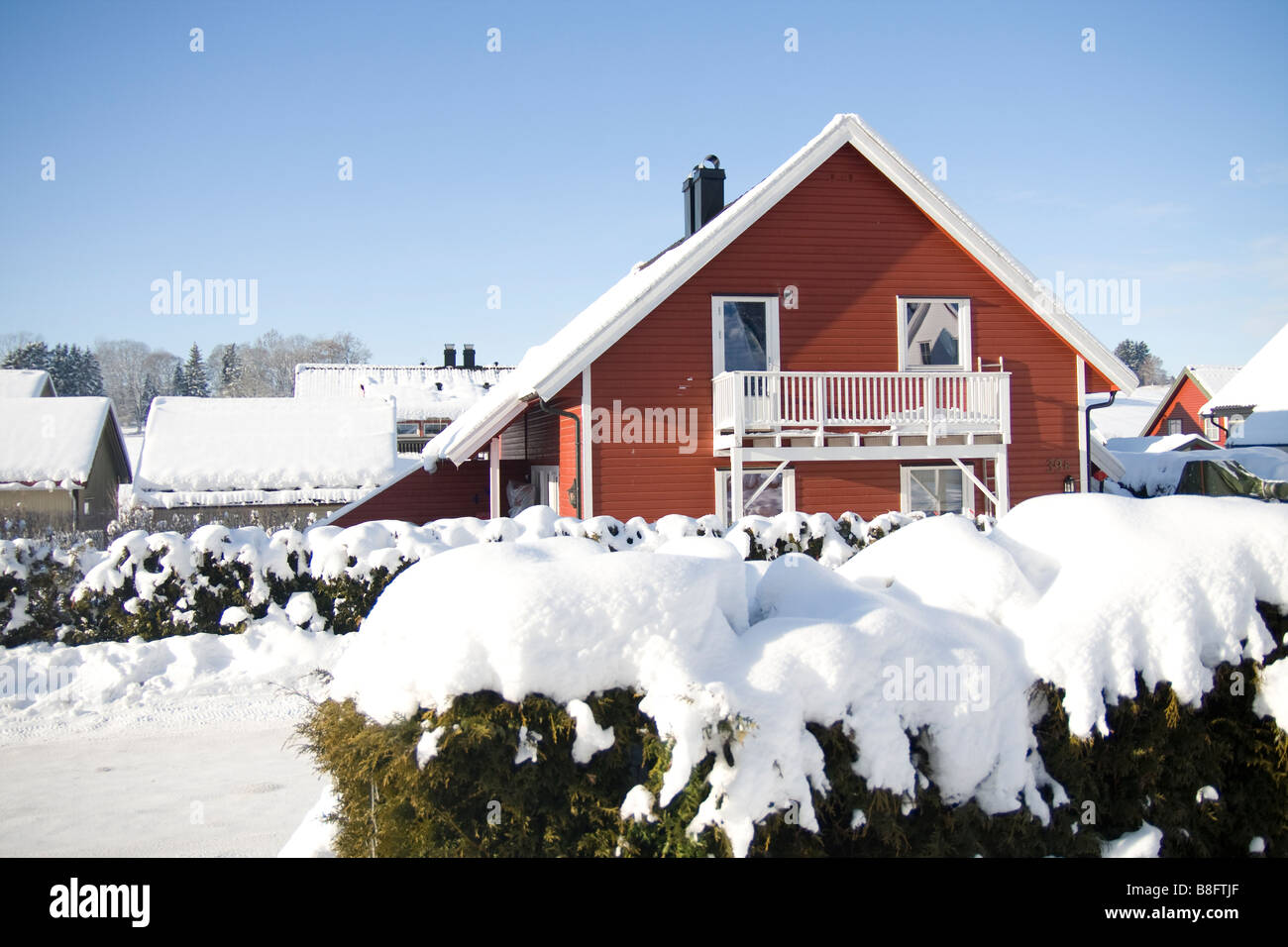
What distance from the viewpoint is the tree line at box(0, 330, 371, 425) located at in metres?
83.8

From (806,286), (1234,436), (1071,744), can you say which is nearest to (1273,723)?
(1071,744)

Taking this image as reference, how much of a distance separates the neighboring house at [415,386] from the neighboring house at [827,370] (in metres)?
32.1

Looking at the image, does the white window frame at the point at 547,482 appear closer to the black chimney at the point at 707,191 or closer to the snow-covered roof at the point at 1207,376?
the black chimney at the point at 707,191

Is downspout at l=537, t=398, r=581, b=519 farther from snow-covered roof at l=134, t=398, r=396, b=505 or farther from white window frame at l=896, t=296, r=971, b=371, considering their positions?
snow-covered roof at l=134, t=398, r=396, b=505

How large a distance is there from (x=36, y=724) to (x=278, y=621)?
2377 mm

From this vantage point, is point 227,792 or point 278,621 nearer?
point 227,792

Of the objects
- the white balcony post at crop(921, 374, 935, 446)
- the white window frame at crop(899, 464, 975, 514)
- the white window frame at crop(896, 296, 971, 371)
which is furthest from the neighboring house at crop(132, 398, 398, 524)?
the white balcony post at crop(921, 374, 935, 446)

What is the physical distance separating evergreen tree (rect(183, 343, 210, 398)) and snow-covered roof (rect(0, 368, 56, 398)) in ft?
192

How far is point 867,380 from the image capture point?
14.8 m

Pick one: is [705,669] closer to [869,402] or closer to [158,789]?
[158,789]

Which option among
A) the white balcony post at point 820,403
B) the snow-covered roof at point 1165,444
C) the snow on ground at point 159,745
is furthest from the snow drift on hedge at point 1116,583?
the snow-covered roof at point 1165,444

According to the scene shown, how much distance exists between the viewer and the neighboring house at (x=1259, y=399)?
110ft

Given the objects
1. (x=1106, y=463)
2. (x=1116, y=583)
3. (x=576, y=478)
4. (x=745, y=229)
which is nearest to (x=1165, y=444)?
(x=1106, y=463)
